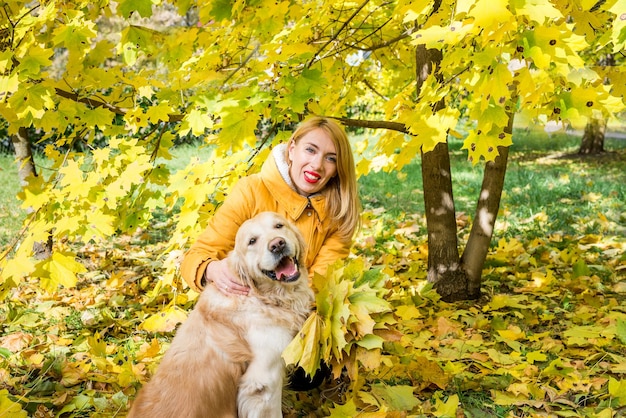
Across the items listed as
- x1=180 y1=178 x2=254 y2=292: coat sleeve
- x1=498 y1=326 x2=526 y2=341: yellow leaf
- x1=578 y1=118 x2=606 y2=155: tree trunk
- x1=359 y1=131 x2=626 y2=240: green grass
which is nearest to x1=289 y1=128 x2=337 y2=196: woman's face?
x1=180 y1=178 x2=254 y2=292: coat sleeve

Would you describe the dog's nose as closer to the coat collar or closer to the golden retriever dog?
the golden retriever dog

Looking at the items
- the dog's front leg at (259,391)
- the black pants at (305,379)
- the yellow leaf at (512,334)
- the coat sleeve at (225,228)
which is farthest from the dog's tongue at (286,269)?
the yellow leaf at (512,334)

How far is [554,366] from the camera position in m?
2.79

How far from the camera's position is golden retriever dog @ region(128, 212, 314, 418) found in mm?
2076

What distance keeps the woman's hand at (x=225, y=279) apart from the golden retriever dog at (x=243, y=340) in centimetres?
3

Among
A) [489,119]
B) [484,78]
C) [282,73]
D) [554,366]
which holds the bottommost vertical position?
[554,366]

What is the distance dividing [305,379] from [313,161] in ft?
3.76

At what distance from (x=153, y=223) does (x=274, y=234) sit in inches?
201

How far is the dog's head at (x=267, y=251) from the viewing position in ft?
7.27

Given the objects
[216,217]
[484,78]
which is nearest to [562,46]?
[484,78]

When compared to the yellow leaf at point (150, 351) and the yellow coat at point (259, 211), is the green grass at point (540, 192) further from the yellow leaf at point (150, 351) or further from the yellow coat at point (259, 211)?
the yellow leaf at point (150, 351)

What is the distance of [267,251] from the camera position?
2.21 metres

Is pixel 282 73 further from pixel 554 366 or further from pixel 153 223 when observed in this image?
pixel 153 223

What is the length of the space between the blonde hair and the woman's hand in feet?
2.12
